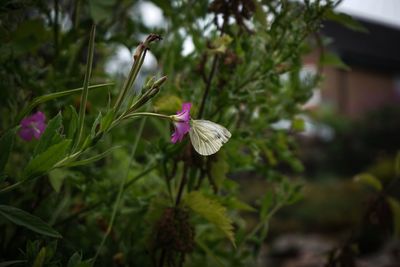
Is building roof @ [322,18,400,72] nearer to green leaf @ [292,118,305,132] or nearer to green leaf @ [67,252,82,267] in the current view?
green leaf @ [292,118,305,132]

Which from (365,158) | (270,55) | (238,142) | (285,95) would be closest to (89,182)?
(238,142)

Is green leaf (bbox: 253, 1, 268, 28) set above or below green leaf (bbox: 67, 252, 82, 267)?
above

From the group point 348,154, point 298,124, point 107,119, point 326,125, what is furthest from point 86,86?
point 326,125

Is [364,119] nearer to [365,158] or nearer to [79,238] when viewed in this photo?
[365,158]

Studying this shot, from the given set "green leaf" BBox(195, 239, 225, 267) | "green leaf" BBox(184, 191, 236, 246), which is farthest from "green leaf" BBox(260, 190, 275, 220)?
"green leaf" BBox(184, 191, 236, 246)

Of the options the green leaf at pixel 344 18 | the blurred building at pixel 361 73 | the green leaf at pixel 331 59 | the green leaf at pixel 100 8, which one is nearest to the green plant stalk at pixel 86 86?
the green leaf at pixel 100 8

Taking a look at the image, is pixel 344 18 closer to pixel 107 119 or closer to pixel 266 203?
pixel 266 203
